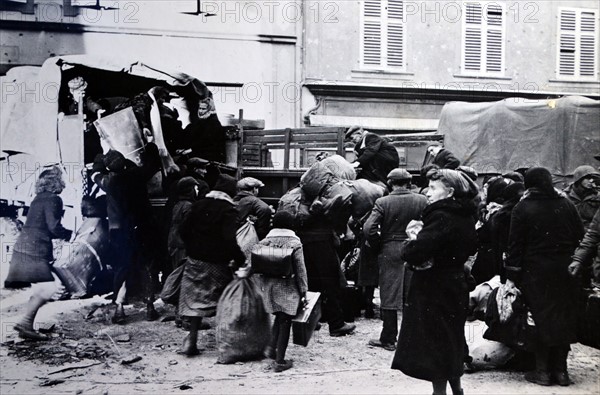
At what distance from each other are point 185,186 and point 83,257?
133cm

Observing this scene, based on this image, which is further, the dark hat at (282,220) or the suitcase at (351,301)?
the suitcase at (351,301)

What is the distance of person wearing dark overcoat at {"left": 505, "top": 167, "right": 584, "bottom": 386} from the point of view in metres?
5.04

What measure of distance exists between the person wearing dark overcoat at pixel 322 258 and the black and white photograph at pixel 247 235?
0.02 m

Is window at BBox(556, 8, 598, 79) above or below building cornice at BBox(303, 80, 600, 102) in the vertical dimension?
above

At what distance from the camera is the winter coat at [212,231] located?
5.75m

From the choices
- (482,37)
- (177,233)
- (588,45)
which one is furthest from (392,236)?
(588,45)

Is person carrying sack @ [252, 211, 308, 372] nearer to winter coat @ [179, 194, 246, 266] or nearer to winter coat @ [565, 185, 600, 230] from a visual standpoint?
winter coat @ [179, 194, 246, 266]

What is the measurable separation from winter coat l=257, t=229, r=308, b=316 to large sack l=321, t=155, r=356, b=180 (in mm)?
1321

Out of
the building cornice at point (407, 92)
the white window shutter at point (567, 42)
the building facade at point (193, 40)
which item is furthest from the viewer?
the white window shutter at point (567, 42)

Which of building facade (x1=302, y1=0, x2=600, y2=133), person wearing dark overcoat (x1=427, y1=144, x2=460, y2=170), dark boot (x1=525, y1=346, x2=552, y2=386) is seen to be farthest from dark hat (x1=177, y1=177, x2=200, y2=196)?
building facade (x1=302, y1=0, x2=600, y2=133)

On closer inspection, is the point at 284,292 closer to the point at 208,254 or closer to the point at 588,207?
the point at 208,254

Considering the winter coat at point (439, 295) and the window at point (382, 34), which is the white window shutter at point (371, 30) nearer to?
the window at point (382, 34)

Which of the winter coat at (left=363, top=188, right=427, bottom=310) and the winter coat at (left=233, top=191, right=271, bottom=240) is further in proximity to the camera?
the winter coat at (left=233, top=191, right=271, bottom=240)

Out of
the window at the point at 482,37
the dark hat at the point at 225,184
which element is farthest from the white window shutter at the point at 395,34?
the dark hat at the point at 225,184
